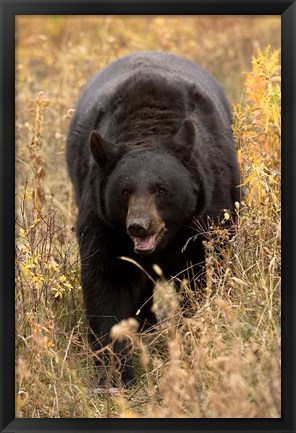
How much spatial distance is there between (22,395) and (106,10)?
2.05 m

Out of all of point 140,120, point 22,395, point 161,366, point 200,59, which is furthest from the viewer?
point 200,59

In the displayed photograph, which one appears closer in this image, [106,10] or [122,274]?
[106,10]

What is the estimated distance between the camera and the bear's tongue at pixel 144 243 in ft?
19.8

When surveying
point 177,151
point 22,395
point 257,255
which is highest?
point 177,151

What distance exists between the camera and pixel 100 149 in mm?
6234

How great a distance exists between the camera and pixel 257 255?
6.28 metres

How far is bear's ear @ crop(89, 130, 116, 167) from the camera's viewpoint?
6172 mm

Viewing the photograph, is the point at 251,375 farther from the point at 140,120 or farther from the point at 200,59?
the point at 200,59

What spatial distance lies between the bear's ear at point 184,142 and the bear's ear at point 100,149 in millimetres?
388

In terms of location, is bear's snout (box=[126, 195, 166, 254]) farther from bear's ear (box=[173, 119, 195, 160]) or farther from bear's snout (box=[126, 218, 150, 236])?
bear's ear (box=[173, 119, 195, 160])

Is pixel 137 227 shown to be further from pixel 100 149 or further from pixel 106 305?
pixel 106 305

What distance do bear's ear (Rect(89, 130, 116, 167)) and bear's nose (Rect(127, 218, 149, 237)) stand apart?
1.80ft

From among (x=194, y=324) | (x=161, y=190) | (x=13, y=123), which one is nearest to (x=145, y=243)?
(x=161, y=190)
